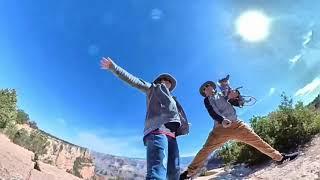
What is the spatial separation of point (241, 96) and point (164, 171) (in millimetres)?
3975

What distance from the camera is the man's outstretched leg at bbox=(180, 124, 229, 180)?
27.1 feet

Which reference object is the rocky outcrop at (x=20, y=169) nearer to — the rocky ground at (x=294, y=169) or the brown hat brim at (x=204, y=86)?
the rocky ground at (x=294, y=169)

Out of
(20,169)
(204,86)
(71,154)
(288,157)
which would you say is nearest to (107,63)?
(204,86)

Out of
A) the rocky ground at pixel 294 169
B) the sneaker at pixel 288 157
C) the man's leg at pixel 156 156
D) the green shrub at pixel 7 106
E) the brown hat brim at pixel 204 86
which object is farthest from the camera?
the green shrub at pixel 7 106

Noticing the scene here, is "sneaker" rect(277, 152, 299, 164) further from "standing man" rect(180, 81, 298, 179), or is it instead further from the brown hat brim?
the brown hat brim

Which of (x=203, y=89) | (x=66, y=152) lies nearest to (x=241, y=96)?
(x=203, y=89)

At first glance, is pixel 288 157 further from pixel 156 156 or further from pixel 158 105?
pixel 156 156

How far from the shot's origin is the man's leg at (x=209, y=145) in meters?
8.27

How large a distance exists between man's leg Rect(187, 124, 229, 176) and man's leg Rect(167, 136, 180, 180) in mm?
3157

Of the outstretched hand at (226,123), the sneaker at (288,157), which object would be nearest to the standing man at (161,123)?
the outstretched hand at (226,123)

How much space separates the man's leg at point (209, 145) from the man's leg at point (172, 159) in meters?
3.16

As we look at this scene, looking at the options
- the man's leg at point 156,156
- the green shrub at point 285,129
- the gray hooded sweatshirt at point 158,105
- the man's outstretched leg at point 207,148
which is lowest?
the man's leg at point 156,156

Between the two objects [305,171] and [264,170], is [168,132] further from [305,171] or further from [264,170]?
[264,170]

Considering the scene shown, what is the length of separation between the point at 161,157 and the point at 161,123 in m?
0.41
